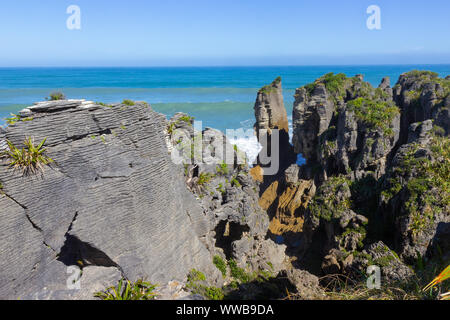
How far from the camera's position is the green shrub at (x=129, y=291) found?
8.32 m

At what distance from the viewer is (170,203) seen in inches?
424

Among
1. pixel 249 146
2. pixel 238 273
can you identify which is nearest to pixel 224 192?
pixel 238 273

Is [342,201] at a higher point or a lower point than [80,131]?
lower

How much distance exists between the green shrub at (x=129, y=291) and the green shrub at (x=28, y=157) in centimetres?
394

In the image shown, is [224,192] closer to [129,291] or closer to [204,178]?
[204,178]

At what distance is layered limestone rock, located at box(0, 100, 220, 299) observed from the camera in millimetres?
8180

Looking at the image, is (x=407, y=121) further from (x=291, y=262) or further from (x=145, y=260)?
(x=145, y=260)

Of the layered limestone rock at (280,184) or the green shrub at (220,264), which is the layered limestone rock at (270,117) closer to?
the layered limestone rock at (280,184)

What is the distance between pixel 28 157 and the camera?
8.02 m

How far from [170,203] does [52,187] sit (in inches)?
150

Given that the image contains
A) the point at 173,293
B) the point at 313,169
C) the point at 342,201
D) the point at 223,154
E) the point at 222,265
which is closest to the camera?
the point at 173,293

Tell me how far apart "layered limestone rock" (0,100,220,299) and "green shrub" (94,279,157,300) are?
0.78 feet

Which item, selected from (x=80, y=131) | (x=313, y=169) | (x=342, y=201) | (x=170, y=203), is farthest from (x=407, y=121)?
(x=80, y=131)

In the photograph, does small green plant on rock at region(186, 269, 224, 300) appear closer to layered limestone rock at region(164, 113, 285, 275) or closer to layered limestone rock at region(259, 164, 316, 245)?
layered limestone rock at region(164, 113, 285, 275)
